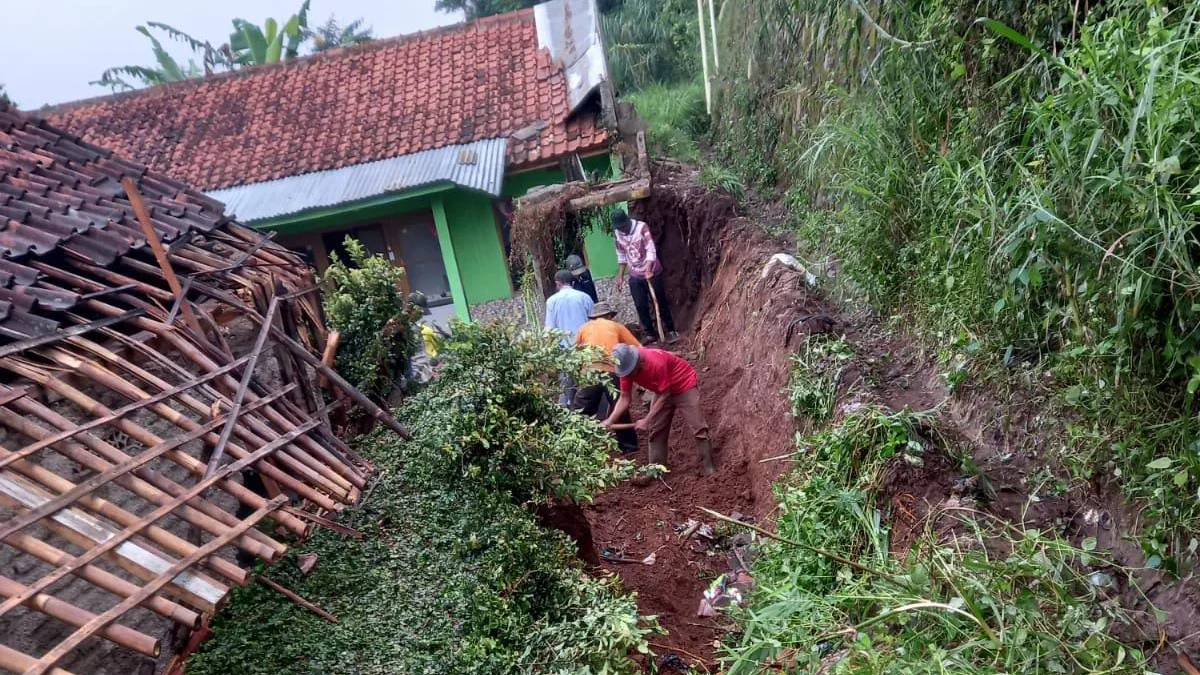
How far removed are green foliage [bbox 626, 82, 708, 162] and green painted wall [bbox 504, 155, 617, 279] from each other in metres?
1.08

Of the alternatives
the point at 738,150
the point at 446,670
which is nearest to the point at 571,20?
the point at 738,150

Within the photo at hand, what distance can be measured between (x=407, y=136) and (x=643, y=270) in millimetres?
5590

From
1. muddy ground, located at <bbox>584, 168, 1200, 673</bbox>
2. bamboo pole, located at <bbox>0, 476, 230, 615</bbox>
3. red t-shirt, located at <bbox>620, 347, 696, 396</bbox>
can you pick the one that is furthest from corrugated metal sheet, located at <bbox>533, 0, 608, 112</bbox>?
bamboo pole, located at <bbox>0, 476, 230, 615</bbox>

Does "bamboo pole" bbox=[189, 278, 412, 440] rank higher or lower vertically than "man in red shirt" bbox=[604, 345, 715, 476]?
higher

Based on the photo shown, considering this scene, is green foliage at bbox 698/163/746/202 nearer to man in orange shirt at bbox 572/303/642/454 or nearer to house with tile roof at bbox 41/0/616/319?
house with tile roof at bbox 41/0/616/319

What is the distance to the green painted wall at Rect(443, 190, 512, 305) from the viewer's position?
1188 centimetres

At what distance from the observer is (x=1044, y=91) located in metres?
3.27

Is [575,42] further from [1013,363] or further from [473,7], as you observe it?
[473,7]

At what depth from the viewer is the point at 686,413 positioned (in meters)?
6.16

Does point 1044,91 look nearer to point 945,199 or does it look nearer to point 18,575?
point 945,199

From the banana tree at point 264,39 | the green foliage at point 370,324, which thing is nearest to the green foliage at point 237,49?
the banana tree at point 264,39

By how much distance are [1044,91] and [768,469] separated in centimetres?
301

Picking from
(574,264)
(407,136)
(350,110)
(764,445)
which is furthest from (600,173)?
(764,445)

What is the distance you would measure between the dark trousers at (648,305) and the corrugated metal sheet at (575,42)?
3722 mm
